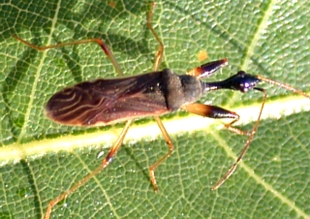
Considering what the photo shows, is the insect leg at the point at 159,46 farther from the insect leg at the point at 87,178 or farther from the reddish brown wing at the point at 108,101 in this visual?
the insect leg at the point at 87,178

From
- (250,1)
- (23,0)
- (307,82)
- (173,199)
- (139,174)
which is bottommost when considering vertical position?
(173,199)

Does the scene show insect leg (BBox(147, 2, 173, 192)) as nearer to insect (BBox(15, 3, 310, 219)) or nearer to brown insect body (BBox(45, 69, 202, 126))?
insect (BBox(15, 3, 310, 219))

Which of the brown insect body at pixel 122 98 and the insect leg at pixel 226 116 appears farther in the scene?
the insect leg at pixel 226 116

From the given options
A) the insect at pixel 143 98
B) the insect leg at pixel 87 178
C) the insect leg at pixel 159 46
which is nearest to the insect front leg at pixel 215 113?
the insect at pixel 143 98

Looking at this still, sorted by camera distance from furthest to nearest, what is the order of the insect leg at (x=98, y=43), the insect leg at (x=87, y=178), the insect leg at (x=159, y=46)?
1. the insect leg at (x=159, y=46)
2. the insect leg at (x=98, y=43)
3. the insect leg at (x=87, y=178)

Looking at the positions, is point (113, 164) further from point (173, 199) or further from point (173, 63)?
point (173, 63)

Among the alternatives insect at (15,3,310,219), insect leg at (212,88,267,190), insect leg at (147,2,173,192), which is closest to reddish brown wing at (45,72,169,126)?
insect at (15,3,310,219)

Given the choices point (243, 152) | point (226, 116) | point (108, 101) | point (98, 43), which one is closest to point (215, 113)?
point (226, 116)

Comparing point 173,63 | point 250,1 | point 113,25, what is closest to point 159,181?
point 173,63
